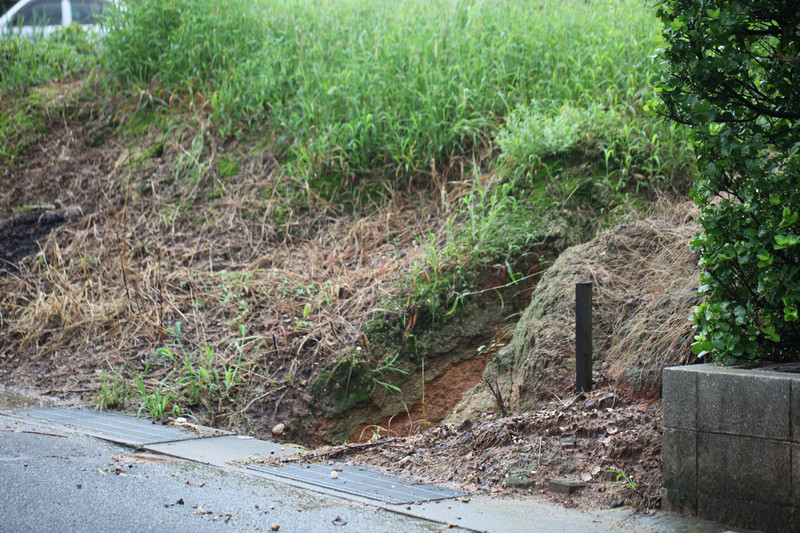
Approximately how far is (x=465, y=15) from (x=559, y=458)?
299 inches

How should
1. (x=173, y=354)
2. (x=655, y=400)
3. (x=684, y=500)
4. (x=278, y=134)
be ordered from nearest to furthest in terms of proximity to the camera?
(x=684, y=500) < (x=655, y=400) < (x=173, y=354) < (x=278, y=134)

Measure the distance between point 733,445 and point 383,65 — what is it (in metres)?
7.02

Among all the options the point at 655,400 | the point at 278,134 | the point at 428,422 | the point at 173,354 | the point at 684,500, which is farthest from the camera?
the point at 278,134

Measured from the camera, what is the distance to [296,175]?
27.3 ft

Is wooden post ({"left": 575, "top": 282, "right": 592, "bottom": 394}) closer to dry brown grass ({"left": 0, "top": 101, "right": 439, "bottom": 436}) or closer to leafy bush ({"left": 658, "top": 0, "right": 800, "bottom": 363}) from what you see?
leafy bush ({"left": 658, "top": 0, "right": 800, "bottom": 363})

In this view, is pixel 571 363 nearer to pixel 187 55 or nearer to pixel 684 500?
pixel 684 500

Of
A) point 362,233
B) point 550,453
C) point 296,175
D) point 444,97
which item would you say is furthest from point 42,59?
point 550,453

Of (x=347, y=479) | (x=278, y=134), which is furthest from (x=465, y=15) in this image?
(x=347, y=479)

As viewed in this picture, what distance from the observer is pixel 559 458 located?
12.4 ft

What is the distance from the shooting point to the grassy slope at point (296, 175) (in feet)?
20.4

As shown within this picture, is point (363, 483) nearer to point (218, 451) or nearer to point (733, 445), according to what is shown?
point (218, 451)

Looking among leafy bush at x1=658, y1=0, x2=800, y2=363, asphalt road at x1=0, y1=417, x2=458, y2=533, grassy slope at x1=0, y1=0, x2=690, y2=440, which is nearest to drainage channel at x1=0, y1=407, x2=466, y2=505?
asphalt road at x1=0, y1=417, x2=458, y2=533

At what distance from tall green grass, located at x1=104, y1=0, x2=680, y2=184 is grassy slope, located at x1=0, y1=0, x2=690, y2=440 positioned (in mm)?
36

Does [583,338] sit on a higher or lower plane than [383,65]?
lower
